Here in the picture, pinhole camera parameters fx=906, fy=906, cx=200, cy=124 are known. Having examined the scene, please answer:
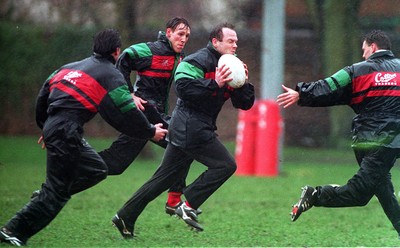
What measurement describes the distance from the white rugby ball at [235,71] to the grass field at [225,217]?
4.70ft

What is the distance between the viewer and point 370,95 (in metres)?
8.14

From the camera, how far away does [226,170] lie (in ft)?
26.8

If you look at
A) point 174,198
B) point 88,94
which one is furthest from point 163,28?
point 88,94

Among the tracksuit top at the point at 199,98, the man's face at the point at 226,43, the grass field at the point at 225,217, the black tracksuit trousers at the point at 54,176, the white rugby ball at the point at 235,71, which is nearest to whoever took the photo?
the black tracksuit trousers at the point at 54,176

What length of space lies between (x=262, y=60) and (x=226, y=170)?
892 cm

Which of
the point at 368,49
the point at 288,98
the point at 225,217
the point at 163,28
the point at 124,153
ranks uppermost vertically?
the point at 368,49

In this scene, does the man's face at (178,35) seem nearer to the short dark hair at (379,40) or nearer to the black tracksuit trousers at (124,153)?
the black tracksuit trousers at (124,153)

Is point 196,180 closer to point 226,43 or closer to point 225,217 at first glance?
point 226,43

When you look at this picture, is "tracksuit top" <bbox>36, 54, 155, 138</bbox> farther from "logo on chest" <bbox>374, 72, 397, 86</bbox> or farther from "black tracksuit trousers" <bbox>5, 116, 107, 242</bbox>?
"logo on chest" <bbox>374, 72, 397, 86</bbox>

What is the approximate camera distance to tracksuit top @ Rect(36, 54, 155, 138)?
7.48m

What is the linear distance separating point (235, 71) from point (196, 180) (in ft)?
3.64

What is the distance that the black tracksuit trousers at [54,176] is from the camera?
7434 millimetres

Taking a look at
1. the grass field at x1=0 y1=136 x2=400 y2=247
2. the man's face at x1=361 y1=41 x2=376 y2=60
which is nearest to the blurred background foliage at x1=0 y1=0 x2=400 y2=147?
the grass field at x1=0 y1=136 x2=400 y2=247

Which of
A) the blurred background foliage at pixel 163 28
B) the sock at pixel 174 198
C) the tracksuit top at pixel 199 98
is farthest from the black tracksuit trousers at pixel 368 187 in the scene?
the blurred background foliage at pixel 163 28
